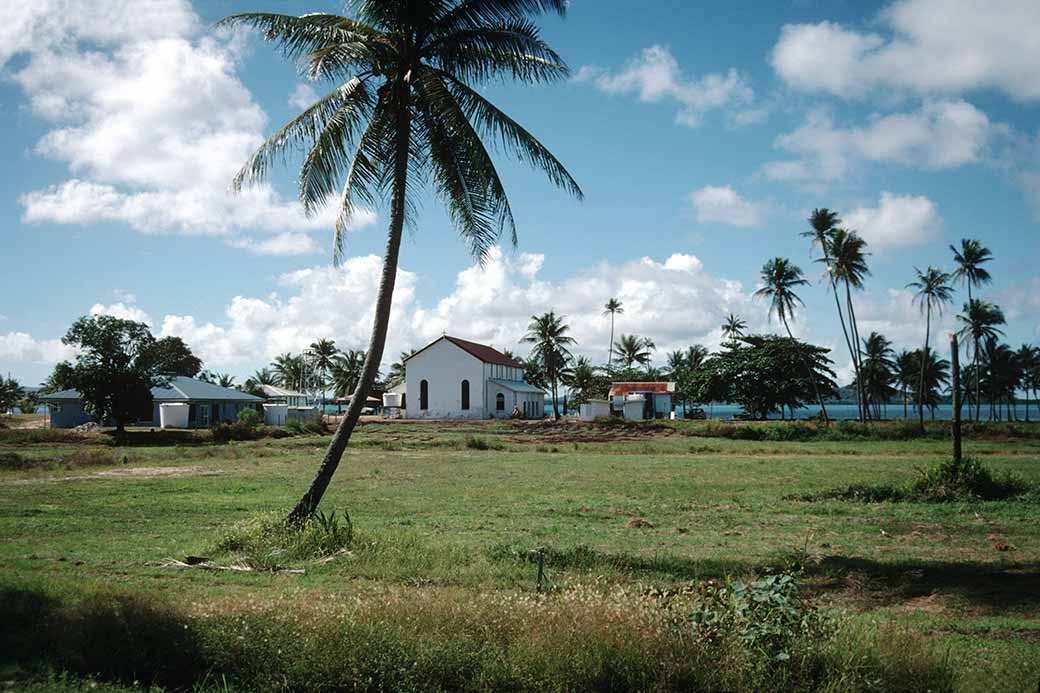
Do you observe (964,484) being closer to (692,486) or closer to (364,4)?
(692,486)

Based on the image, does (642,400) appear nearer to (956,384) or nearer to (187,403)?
(187,403)

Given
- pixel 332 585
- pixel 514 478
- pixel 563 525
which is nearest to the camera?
pixel 332 585

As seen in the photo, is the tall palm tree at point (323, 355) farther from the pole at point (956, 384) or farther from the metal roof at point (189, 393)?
the pole at point (956, 384)

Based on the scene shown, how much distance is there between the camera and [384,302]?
12852 millimetres

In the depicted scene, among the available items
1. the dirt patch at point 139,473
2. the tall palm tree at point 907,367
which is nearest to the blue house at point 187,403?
the dirt patch at point 139,473

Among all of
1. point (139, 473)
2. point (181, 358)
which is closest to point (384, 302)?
point (139, 473)

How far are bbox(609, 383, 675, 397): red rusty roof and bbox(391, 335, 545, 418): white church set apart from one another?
12.1 meters

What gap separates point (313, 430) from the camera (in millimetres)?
52812

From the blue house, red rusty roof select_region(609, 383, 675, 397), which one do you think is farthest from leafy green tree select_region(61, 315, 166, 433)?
red rusty roof select_region(609, 383, 675, 397)

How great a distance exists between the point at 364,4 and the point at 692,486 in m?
16.2

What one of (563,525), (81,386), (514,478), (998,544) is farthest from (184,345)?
(998,544)

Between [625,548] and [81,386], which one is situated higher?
[81,386]

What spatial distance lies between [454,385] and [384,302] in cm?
6462

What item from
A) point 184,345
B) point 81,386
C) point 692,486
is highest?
point 184,345
